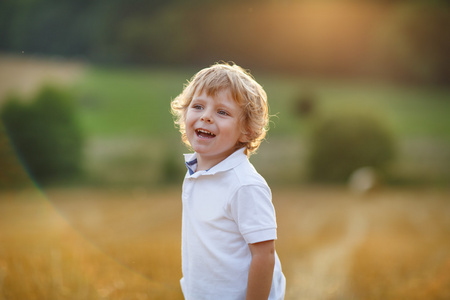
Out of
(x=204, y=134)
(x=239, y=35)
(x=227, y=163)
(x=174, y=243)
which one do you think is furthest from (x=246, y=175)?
(x=239, y=35)

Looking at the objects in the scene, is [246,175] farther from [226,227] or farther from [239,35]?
[239,35]

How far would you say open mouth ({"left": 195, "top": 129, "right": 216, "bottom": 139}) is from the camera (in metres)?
1.45

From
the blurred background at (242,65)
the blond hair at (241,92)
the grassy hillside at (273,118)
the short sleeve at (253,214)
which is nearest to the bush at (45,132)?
the blurred background at (242,65)

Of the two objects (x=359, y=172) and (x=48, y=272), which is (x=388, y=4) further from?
(x=48, y=272)

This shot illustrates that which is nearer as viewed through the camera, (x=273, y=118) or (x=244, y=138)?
(x=244, y=138)

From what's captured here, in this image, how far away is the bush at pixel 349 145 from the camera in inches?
256

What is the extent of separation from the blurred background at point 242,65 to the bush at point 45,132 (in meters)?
0.02

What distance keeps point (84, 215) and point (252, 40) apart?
11.5ft

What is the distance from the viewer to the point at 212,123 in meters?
1.44

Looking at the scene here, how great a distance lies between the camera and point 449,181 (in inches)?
279

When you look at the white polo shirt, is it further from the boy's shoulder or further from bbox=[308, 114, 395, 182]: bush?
bbox=[308, 114, 395, 182]: bush

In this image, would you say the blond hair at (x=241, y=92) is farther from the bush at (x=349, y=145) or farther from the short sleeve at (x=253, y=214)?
the bush at (x=349, y=145)

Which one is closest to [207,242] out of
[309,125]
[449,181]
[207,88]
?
[207,88]

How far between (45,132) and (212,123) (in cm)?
555
